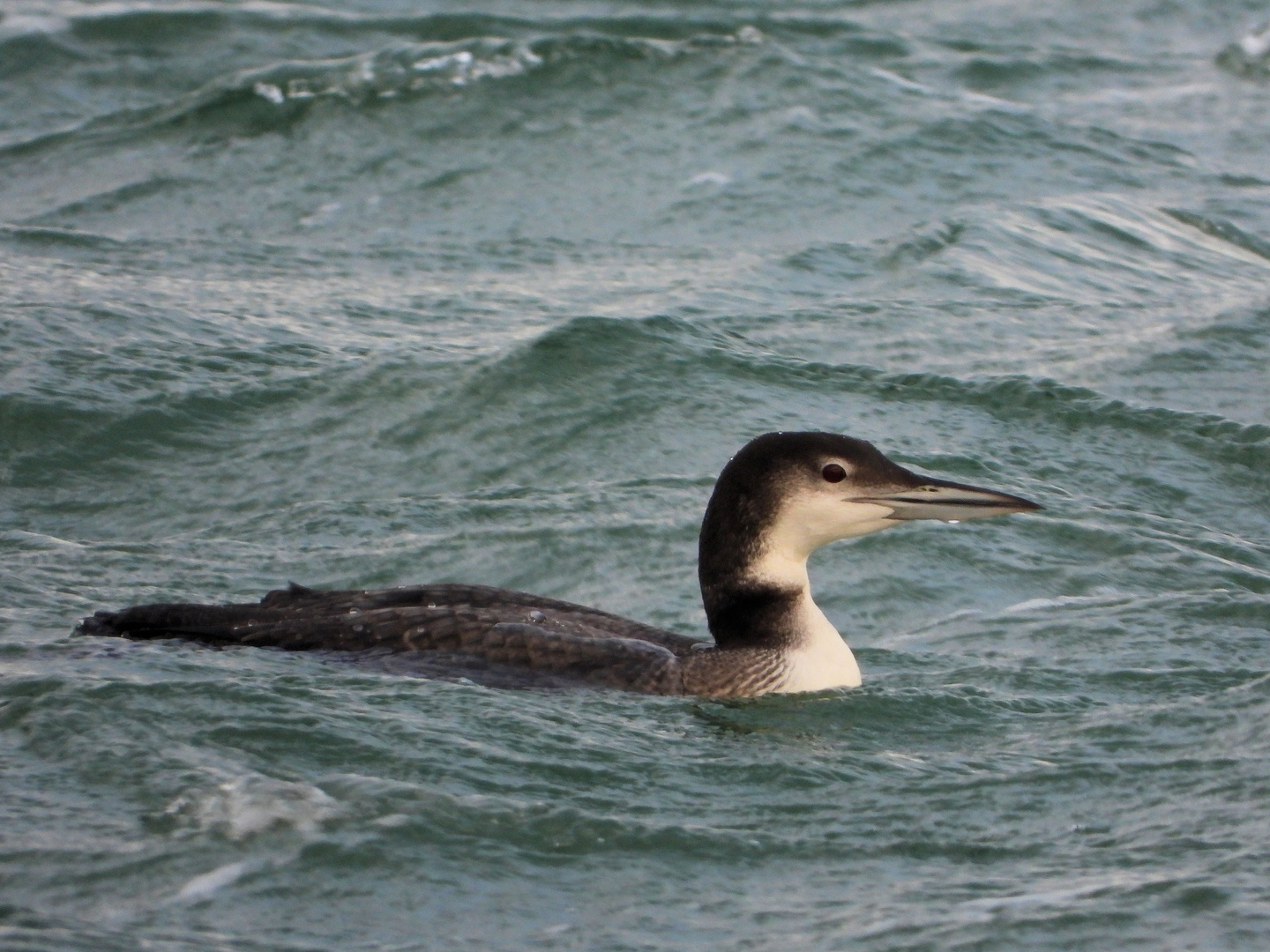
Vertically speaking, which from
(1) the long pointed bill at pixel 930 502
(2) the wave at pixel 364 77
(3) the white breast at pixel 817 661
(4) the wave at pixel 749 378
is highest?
(2) the wave at pixel 364 77

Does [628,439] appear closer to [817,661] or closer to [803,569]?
[803,569]

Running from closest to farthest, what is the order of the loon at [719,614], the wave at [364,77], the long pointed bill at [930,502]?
the loon at [719,614] → the long pointed bill at [930,502] → the wave at [364,77]

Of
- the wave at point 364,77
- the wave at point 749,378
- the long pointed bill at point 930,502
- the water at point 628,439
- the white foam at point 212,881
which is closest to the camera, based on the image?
the white foam at point 212,881

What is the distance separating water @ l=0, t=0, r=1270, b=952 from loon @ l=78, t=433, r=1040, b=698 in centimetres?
15

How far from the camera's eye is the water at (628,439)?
15.8 feet

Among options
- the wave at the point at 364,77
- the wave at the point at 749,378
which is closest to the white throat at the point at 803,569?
the wave at the point at 749,378

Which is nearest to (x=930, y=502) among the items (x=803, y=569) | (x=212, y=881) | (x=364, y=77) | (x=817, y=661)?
(x=803, y=569)

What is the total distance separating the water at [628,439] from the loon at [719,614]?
0.15m

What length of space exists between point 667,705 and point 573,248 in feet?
18.2

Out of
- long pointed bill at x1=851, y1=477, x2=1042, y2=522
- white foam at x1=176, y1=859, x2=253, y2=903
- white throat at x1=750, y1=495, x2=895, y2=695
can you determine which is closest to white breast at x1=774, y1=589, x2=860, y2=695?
white throat at x1=750, y1=495, x2=895, y2=695

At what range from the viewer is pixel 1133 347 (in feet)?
32.5

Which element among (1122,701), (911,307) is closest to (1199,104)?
(911,307)

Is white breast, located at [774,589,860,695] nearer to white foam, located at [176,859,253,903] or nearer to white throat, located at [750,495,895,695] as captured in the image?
white throat, located at [750,495,895,695]

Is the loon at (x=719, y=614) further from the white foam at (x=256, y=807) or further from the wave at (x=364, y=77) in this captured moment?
the wave at (x=364, y=77)
